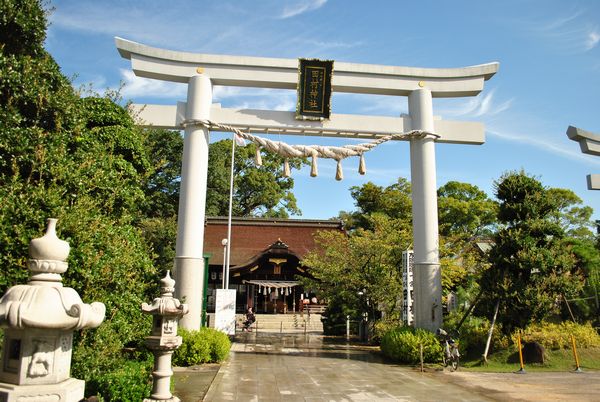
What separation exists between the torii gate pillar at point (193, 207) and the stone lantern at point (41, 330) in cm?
833

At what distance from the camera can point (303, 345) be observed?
17.3 m

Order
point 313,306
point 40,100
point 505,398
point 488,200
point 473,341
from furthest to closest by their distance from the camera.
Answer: point 488,200
point 313,306
point 473,341
point 505,398
point 40,100

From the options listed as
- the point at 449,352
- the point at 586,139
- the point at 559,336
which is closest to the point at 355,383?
the point at 449,352

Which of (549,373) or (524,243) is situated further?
(524,243)

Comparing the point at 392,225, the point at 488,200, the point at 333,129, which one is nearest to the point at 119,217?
the point at 333,129

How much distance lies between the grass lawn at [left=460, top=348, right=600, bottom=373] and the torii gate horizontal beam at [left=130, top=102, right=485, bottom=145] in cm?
692

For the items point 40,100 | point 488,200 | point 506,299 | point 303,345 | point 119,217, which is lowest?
point 303,345

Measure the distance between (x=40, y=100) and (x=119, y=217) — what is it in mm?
2930

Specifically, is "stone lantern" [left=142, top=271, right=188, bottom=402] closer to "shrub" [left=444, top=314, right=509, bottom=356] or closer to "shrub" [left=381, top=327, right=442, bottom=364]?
"shrub" [left=381, top=327, right=442, bottom=364]

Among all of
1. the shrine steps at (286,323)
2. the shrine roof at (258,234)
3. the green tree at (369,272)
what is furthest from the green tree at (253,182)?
the green tree at (369,272)

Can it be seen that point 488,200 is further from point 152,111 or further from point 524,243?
point 152,111

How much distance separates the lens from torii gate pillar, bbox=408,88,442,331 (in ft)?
43.2

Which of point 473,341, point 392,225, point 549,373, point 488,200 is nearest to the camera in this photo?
point 549,373

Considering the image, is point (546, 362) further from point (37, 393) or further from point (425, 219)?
point (37, 393)
